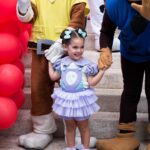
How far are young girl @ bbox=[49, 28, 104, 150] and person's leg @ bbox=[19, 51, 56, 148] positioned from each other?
0.22m

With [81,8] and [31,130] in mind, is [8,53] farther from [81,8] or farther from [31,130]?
[31,130]

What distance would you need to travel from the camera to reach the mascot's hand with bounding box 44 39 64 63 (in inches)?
86.6

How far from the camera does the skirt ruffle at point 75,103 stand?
210 centimetres

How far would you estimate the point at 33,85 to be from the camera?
2.41 m

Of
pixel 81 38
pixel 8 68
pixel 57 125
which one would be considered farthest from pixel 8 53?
pixel 57 125

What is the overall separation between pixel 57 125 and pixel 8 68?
56 cm

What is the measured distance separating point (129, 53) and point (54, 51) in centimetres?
41

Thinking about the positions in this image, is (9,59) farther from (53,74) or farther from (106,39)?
(106,39)

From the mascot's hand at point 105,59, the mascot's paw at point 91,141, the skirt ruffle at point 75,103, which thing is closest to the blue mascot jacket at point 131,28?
the mascot's hand at point 105,59

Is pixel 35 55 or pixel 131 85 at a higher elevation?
pixel 35 55

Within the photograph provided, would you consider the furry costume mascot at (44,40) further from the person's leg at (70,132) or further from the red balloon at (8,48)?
the person's leg at (70,132)

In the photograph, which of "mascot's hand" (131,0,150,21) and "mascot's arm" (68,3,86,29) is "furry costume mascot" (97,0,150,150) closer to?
"mascot's hand" (131,0,150,21)

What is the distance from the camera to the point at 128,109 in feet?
7.72

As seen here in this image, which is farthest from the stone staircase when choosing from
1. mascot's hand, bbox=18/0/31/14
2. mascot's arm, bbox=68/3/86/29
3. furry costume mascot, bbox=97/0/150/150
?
mascot's hand, bbox=18/0/31/14
